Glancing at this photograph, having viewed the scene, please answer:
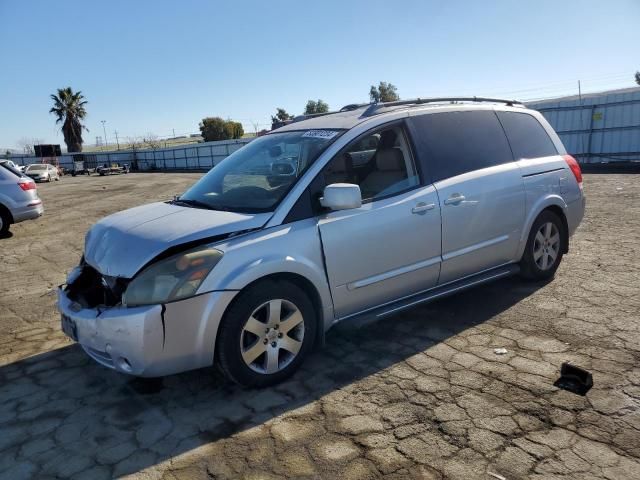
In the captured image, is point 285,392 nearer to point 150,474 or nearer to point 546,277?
point 150,474

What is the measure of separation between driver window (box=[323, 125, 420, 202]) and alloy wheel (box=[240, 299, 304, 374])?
999 millimetres

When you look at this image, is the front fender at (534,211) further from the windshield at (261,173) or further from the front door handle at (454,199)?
the windshield at (261,173)

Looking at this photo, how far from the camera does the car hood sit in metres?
3.09

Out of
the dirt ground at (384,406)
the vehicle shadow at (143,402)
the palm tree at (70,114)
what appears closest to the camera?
the dirt ground at (384,406)

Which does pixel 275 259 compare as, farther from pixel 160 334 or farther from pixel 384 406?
pixel 384 406

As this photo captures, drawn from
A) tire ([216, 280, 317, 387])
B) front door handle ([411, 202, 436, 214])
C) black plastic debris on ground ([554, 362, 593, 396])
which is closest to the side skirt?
tire ([216, 280, 317, 387])

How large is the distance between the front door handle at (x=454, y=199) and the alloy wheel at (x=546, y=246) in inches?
47.7

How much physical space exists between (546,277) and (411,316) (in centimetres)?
168

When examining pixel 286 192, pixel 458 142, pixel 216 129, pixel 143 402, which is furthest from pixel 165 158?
pixel 143 402

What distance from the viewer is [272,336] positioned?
3.24 metres

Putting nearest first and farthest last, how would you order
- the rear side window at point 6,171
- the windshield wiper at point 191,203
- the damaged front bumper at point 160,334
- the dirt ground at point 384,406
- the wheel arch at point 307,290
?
the dirt ground at point 384,406, the damaged front bumper at point 160,334, the wheel arch at point 307,290, the windshield wiper at point 191,203, the rear side window at point 6,171

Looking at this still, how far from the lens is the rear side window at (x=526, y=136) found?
4801mm

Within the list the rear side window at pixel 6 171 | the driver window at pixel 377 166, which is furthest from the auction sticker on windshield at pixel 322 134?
the rear side window at pixel 6 171

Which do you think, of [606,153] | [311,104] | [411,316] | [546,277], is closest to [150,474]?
[411,316]
